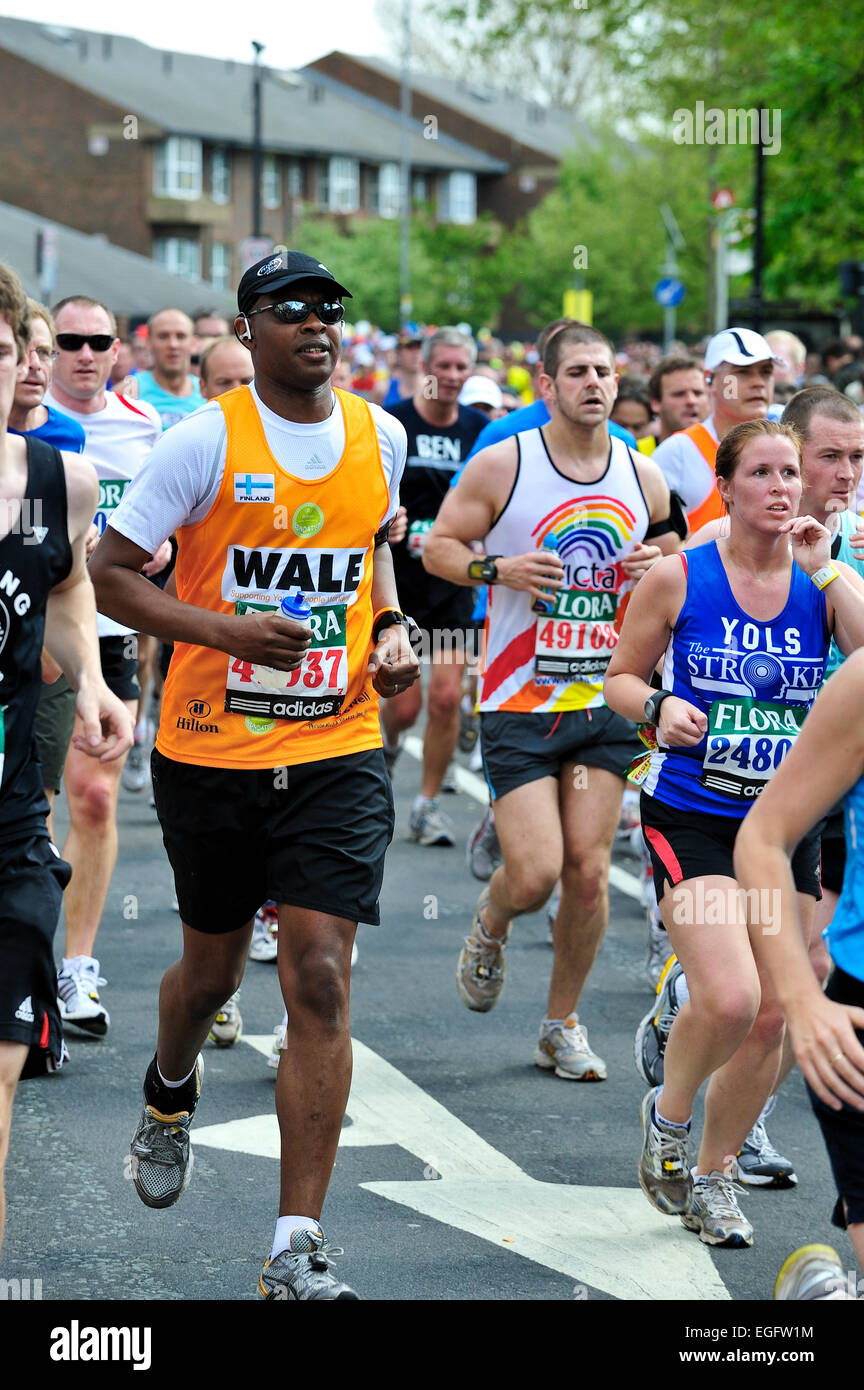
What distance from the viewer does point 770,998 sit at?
4930 millimetres

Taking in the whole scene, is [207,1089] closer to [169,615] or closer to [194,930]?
[194,930]

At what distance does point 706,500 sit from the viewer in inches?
285

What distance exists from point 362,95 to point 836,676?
91.3m

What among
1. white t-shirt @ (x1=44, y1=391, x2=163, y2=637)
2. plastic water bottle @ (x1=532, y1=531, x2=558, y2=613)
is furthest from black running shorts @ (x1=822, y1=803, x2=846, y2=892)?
white t-shirt @ (x1=44, y1=391, x2=163, y2=637)

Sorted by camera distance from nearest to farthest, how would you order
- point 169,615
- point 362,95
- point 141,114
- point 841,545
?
point 169,615 → point 841,545 → point 141,114 → point 362,95

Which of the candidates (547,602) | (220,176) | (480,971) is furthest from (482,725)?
(220,176)

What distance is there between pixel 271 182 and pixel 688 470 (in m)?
70.6

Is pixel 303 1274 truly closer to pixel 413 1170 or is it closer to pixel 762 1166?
pixel 413 1170

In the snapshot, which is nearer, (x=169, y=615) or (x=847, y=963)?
(x=847, y=963)

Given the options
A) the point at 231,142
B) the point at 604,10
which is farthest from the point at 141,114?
the point at 604,10

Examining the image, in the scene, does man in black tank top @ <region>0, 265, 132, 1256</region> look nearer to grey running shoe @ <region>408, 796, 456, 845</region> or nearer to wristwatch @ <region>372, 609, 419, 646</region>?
wristwatch @ <region>372, 609, 419, 646</region>

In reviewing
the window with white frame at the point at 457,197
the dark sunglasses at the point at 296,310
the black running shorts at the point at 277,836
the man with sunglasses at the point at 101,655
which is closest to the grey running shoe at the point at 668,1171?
the black running shorts at the point at 277,836

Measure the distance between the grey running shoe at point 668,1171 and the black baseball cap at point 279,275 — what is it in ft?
7.27

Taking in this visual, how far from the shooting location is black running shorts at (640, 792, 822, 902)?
16.2 feet
